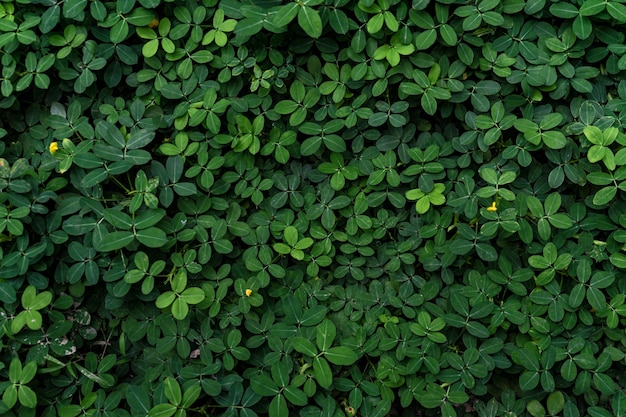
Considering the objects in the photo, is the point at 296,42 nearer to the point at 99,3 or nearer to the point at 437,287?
the point at 99,3

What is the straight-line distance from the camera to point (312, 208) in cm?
259

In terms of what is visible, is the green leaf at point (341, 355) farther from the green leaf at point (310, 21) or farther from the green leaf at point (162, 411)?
the green leaf at point (310, 21)

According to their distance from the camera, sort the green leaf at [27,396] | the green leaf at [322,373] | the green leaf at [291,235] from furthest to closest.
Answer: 1. the green leaf at [291,235]
2. the green leaf at [322,373]
3. the green leaf at [27,396]

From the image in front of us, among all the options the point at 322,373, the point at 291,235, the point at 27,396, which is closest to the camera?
the point at 27,396

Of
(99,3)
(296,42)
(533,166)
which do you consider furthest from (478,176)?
(99,3)

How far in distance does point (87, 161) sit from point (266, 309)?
3.21 feet

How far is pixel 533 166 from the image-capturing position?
2473 mm

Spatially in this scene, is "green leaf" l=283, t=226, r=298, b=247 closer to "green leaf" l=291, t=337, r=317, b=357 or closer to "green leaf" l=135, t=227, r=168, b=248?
"green leaf" l=291, t=337, r=317, b=357

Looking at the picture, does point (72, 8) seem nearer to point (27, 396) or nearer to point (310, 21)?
point (310, 21)

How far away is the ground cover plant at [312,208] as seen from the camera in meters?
2.35

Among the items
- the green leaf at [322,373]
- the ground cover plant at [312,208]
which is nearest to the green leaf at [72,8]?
the ground cover plant at [312,208]

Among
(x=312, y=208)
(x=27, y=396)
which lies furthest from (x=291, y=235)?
(x=27, y=396)

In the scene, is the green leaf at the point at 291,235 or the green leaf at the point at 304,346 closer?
Answer: the green leaf at the point at 304,346

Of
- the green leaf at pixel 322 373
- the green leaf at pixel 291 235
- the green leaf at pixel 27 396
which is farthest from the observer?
the green leaf at pixel 291 235
